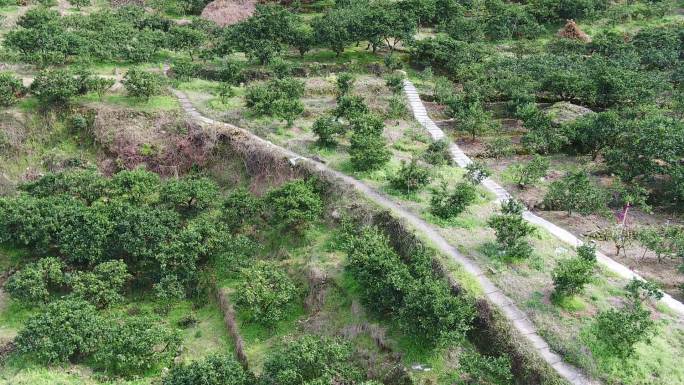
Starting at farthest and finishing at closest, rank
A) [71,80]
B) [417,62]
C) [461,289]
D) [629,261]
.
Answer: [417,62] → [71,80] → [629,261] → [461,289]

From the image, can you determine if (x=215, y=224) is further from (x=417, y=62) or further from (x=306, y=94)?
(x=417, y=62)

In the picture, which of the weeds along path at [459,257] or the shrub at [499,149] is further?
the shrub at [499,149]

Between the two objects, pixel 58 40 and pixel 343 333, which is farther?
pixel 58 40

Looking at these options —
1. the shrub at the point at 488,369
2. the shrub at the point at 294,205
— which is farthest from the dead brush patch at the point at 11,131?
the shrub at the point at 488,369

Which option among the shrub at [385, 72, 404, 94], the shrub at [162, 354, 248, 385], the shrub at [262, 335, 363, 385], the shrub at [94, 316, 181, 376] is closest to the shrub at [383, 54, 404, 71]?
the shrub at [385, 72, 404, 94]

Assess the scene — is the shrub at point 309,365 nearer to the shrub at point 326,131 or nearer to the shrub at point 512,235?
the shrub at point 512,235

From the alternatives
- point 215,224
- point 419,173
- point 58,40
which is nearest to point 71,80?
point 58,40

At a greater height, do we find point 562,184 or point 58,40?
point 58,40

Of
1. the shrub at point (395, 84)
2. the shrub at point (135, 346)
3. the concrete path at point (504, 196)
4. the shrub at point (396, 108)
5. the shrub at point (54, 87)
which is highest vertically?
the shrub at point (54, 87)
